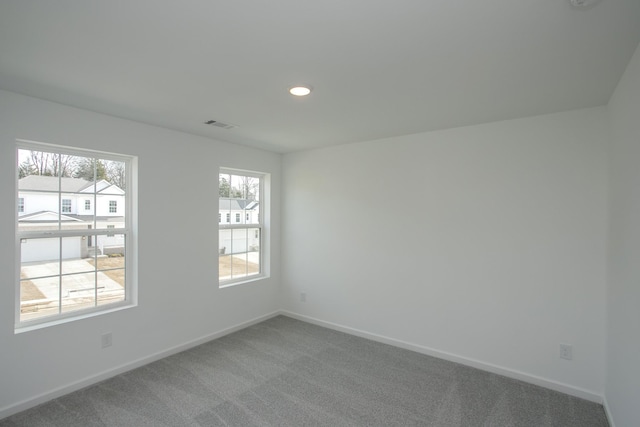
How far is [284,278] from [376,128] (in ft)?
8.73

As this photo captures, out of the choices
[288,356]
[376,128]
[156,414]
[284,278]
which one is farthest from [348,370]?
[376,128]

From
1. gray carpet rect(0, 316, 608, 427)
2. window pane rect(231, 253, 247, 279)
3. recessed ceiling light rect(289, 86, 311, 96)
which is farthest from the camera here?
window pane rect(231, 253, 247, 279)

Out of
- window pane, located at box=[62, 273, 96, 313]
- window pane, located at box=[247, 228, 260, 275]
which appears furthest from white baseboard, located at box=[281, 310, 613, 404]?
window pane, located at box=[62, 273, 96, 313]

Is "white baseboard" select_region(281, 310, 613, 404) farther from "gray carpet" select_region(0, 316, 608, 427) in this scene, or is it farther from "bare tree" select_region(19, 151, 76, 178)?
"bare tree" select_region(19, 151, 76, 178)

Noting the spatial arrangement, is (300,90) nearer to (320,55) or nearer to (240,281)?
(320,55)

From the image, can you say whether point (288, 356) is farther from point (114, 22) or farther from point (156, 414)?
point (114, 22)

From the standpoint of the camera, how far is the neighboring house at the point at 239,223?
427cm

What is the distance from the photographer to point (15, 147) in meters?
2.52

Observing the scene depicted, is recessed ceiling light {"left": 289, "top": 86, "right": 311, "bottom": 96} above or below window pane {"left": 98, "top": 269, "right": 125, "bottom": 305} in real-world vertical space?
above

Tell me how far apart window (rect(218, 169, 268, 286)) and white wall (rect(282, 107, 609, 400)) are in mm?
767

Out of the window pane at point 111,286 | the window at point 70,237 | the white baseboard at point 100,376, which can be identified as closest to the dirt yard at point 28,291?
the window at point 70,237

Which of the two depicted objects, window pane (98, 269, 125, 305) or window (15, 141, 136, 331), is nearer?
window (15, 141, 136, 331)

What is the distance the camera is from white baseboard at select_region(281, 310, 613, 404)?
2.77 m

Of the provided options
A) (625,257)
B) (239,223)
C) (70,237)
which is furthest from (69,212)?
(625,257)
